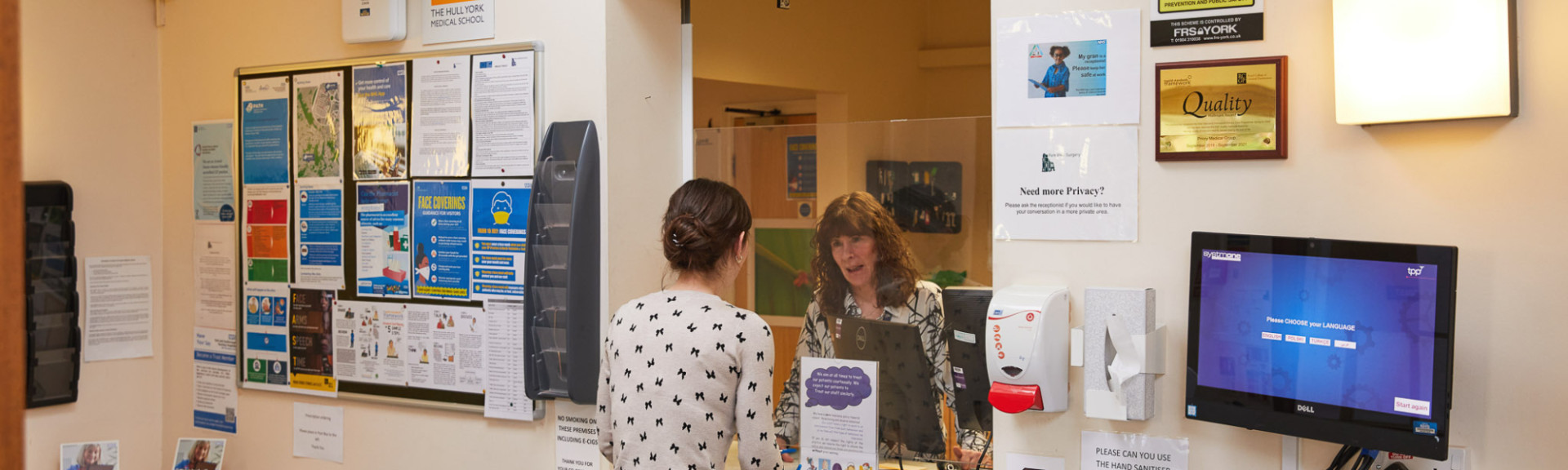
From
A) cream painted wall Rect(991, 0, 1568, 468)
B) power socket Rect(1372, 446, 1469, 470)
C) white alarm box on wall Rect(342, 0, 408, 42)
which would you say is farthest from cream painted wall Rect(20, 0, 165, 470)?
power socket Rect(1372, 446, 1469, 470)

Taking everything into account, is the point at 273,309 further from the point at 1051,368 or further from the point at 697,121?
the point at 697,121

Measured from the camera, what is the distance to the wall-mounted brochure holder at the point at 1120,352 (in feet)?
6.91

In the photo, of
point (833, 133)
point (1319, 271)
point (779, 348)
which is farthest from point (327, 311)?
point (1319, 271)

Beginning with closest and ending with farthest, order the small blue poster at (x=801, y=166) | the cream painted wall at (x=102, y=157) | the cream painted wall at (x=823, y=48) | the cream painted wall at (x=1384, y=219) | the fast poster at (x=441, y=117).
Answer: the cream painted wall at (x=1384, y=219) < the small blue poster at (x=801, y=166) < the fast poster at (x=441, y=117) < the cream painted wall at (x=102, y=157) < the cream painted wall at (x=823, y=48)

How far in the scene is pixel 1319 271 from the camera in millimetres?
1844

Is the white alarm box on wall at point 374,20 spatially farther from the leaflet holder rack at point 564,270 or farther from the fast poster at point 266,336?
the fast poster at point 266,336

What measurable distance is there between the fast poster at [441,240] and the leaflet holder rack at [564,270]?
28 centimetres

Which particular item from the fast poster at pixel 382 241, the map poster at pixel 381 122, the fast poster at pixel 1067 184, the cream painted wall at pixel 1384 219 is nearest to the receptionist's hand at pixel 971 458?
the cream painted wall at pixel 1384 219

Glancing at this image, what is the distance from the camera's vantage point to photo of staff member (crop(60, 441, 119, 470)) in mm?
3395

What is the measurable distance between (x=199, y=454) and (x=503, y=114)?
181cm

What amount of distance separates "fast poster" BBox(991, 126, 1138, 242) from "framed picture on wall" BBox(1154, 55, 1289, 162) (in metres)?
0.08

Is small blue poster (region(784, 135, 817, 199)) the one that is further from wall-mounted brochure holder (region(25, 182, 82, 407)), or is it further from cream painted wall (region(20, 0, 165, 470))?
wall-mounted brochure holder (region(25, 182, 82, 407))

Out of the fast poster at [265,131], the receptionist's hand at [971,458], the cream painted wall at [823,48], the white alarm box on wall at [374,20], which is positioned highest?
the cream painted wall at [823,48]

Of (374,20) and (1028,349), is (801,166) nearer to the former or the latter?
(1028,349)
